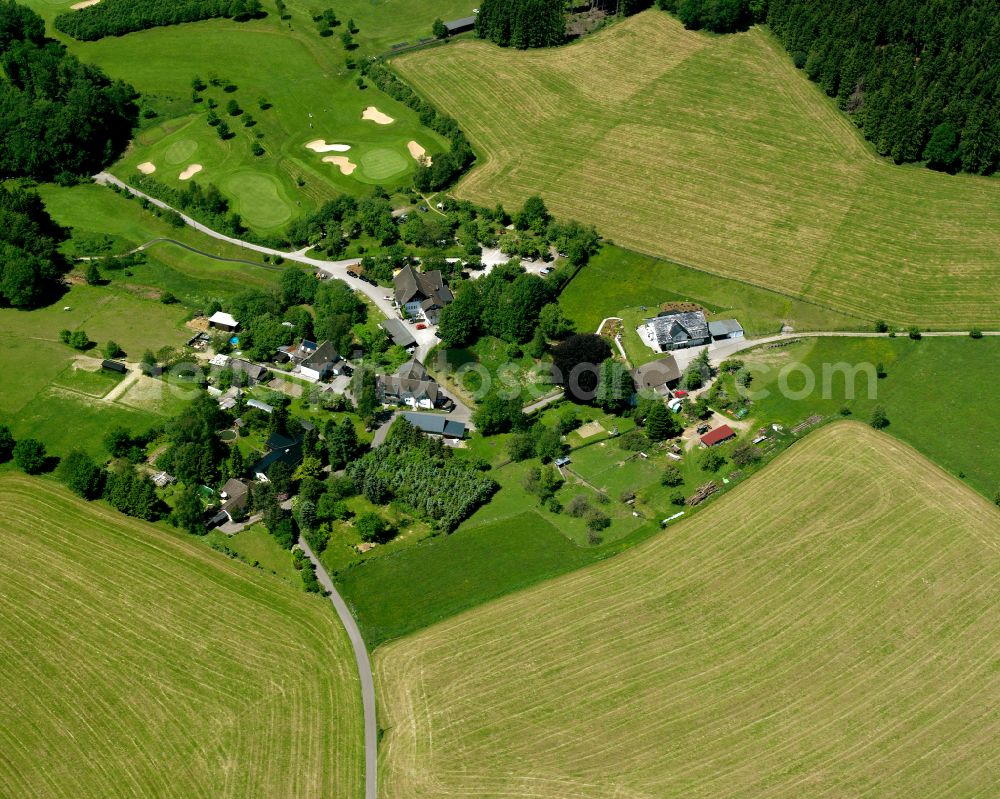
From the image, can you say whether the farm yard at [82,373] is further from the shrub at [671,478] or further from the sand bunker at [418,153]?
the shrub at [671,478]

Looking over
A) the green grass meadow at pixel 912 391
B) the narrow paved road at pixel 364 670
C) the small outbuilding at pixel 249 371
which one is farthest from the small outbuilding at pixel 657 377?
the small outbuilding at pixel 249 371

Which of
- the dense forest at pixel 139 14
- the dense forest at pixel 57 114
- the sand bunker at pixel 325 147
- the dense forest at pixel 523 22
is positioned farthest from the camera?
the dense forest at pixel 139 14

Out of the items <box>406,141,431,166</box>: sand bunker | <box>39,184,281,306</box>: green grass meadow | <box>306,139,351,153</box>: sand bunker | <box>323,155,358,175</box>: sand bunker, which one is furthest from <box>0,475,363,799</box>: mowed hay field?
<box>406,141,431,166</box>: sand bunker

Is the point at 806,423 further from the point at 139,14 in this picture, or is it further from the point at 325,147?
the point at 139,14

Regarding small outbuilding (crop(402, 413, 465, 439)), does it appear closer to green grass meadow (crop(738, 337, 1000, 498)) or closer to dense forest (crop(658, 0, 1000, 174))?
green grass meadow (crop(738, 337, 1000, 498))

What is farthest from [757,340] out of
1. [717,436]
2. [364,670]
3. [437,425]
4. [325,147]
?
[325,147]

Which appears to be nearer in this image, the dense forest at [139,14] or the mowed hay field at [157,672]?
the mowed hay field at [157,672]
